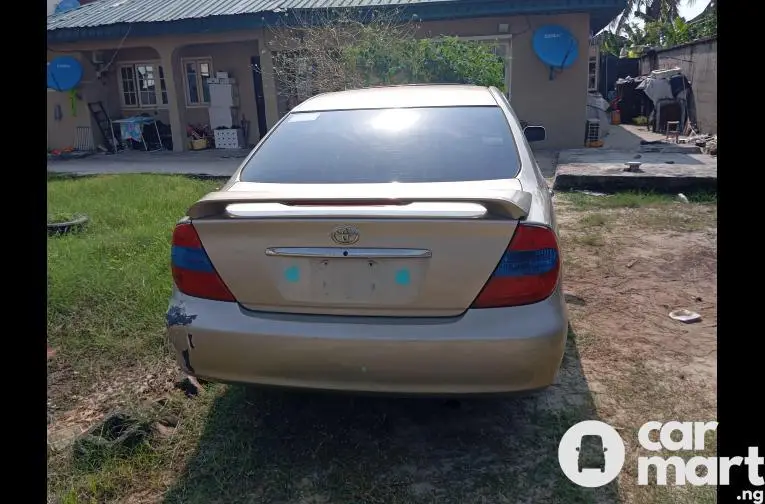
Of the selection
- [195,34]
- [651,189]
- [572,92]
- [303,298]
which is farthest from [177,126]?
[303,298]

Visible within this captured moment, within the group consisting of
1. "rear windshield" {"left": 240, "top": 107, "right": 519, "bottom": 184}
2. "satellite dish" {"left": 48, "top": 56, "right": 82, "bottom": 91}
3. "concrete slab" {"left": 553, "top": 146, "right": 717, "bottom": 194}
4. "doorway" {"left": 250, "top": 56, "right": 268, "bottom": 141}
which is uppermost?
"satellite dish" {"left": 48, "top": 56, "right": 82, "bottom": 91}

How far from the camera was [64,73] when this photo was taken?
1449 centimetres

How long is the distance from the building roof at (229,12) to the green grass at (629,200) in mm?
4943

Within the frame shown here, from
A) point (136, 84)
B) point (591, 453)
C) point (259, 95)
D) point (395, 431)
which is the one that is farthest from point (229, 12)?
point (591, 453)

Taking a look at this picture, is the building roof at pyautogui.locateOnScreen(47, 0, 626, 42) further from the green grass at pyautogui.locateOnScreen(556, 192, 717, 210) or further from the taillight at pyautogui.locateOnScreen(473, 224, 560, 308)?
the taillight at pyautogui.locateOnScreen(473, 224, 560, 308)

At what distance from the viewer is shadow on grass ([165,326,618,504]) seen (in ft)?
7.91

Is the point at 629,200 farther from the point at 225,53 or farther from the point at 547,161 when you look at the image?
the point at 225,53

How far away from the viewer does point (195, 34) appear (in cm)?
1359

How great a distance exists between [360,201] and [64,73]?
14891 mm

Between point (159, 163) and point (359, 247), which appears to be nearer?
point (359, 247)

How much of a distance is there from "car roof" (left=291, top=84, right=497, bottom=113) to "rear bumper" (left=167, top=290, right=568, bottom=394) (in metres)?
1.52

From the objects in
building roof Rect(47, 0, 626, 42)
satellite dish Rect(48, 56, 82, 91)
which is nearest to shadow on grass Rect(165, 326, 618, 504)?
building roof Rect(47, 0, 626, 42)
